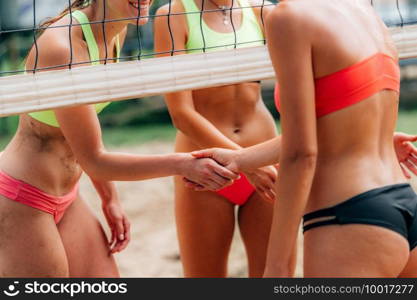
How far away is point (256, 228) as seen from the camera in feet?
12.5

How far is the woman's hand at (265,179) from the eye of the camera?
328cm

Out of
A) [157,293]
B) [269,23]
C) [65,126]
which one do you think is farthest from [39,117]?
[269,23]

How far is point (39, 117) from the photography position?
3.19 m

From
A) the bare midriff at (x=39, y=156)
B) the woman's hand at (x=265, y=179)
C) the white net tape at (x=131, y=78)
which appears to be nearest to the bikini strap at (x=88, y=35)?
the white net tape at (x=131, y=78)

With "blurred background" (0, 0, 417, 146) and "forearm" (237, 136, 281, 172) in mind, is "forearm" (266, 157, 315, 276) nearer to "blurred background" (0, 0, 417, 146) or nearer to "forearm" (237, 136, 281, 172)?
"forearm" (237, 136, 281, 172)

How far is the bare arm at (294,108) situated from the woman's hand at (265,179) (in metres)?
0.87

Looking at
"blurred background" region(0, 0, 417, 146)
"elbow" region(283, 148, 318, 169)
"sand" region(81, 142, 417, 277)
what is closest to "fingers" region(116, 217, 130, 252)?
"elbow" region(283, 148, 318, 169)

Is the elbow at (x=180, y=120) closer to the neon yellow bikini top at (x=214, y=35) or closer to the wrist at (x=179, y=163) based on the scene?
the neon yellow bikini top at (x=214, y=35)

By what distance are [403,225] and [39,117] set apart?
141 centimetres

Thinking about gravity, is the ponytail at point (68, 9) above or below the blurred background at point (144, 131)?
above

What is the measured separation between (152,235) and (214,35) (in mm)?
3368

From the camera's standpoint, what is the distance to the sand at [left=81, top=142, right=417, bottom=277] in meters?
6.13

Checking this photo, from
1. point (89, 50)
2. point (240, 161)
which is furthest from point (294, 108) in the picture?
point (89, 50)

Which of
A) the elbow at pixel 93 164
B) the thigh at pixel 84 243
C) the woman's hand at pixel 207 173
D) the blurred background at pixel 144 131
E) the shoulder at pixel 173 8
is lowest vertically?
the blurred background at pixel 144 131
